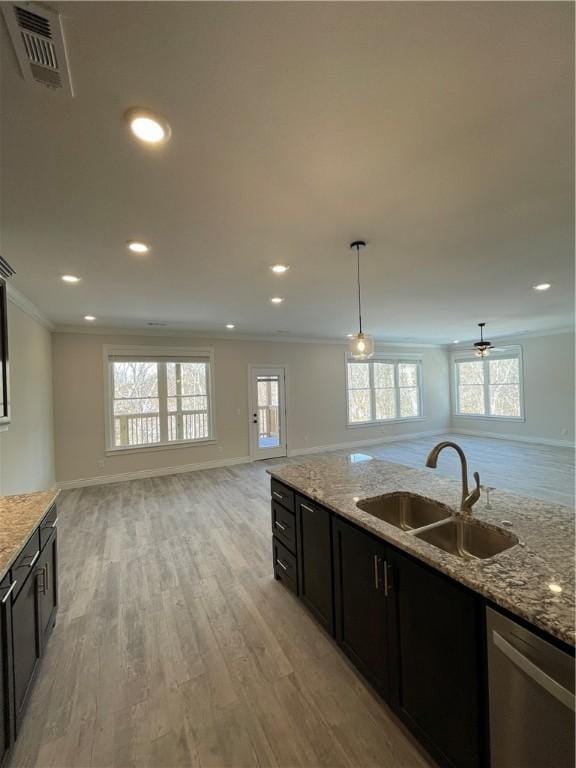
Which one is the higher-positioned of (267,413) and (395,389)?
(395,389)

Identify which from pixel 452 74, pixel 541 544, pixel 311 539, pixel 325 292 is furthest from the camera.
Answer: pixel 325 292

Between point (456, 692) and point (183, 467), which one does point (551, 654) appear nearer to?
point (456, 692)

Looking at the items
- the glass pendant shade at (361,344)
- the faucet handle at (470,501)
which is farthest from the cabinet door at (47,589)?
the glass pendant shade at (361,344)

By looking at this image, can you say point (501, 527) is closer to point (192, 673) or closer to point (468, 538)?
point (468, 538)

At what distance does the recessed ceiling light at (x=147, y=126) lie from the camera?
131cm

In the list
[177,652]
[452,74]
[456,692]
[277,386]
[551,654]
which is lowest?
[177,652]

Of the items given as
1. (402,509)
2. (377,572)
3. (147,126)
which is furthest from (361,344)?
(147,126)

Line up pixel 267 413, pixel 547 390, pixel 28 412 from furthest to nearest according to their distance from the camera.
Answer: pixel 547 390
pixel 267 413
pixel 28 412

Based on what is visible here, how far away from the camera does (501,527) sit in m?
1.51

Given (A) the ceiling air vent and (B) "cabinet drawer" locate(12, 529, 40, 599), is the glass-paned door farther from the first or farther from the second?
(A) the ceiling air vent

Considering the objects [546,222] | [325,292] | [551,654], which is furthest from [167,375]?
[551,654]

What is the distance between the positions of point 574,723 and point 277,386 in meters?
6.63

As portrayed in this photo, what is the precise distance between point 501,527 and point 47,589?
2.60 meters

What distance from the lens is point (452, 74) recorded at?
117 centimetres
